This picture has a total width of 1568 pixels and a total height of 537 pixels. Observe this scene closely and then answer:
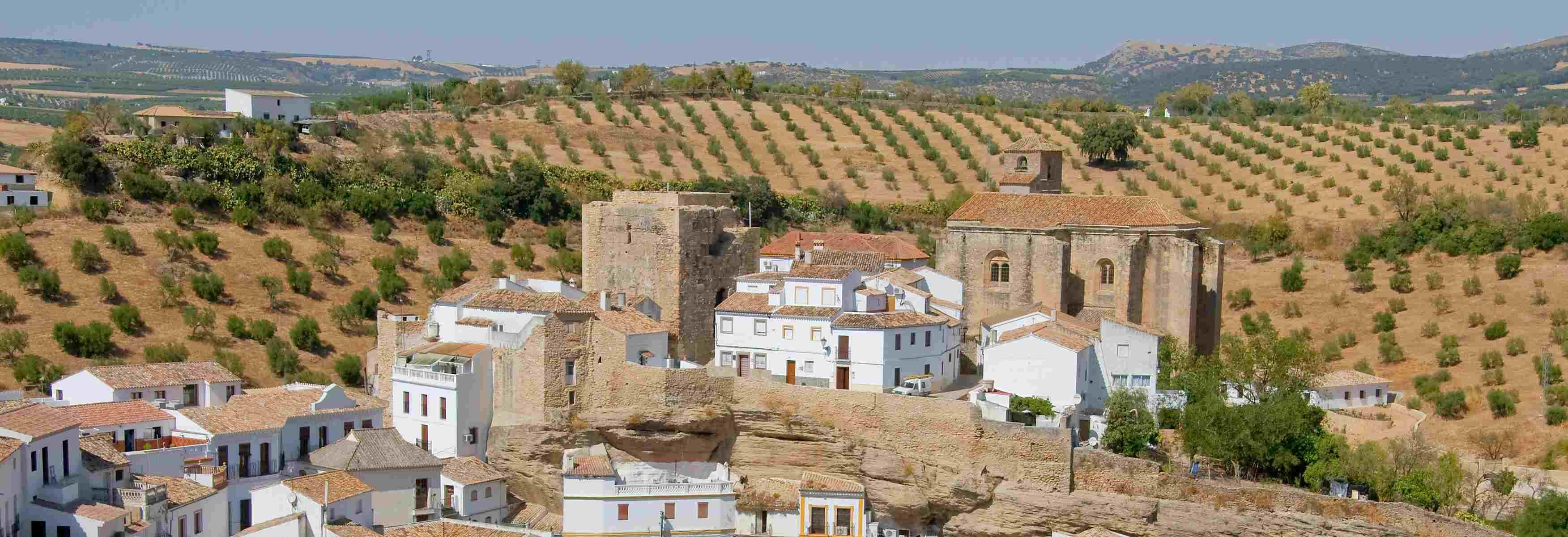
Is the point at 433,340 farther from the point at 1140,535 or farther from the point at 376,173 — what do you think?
the point at 376,173

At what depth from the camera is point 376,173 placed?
197 feet

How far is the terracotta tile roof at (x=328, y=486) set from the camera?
100 feet

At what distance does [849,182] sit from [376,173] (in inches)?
A: 846

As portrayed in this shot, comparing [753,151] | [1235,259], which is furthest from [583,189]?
[1235,259]

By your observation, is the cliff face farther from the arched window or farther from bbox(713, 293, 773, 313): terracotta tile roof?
the arched window

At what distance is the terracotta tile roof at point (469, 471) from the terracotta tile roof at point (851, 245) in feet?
46.9

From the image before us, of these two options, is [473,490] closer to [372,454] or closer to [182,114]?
[372,454]

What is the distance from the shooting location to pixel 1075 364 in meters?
33.8

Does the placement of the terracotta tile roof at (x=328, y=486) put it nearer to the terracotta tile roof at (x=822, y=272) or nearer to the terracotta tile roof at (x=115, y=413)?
the terracotta tile roof at (x=115, y=413)

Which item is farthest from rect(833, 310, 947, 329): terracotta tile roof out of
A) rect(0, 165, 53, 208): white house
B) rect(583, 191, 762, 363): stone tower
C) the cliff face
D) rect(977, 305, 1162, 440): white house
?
rect(0, 165, 53, 208): white house

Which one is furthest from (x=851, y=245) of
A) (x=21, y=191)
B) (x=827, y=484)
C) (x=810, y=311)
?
(x=21, y=191)

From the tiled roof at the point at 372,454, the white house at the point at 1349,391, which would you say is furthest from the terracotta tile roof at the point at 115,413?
the white house at the point at 1349,391

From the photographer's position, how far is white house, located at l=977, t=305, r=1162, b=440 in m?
34.0

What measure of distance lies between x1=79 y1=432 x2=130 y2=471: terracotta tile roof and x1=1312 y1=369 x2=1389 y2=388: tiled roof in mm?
28874
